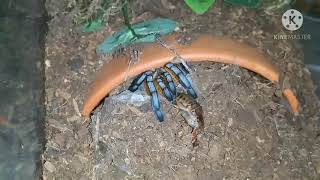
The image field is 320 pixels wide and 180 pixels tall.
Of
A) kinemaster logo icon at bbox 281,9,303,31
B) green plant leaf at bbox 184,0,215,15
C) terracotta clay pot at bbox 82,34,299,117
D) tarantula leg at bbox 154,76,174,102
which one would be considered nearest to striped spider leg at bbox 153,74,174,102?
tarantula leg at bbox 154,76,174,102

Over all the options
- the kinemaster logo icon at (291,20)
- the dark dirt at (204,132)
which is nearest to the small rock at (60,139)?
the dark dirt at (204,132)

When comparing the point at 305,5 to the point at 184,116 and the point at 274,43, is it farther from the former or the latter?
the point at 184,116

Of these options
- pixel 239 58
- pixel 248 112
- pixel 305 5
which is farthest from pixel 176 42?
pixel 305 5

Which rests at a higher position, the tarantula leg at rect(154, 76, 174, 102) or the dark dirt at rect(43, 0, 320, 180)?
the tarantula leg at rect(154, 76, 174, 102)

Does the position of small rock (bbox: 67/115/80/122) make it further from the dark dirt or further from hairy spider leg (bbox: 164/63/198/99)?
hairy spider leg (bbox: 164/63/198/99)

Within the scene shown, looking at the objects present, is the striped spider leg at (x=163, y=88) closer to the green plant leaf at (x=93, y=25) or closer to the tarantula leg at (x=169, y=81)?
the tarantula leg at (x=169, y=81)

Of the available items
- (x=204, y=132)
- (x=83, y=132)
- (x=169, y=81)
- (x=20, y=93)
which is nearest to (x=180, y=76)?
(x=169, y=81)

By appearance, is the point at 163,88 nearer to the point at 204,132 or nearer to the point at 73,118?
the point at 204,132
